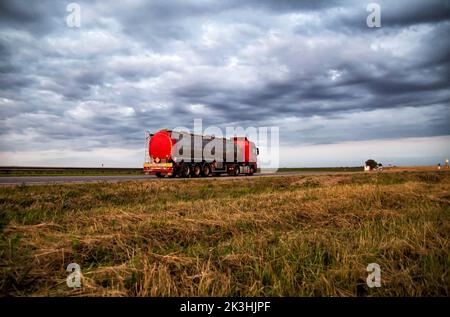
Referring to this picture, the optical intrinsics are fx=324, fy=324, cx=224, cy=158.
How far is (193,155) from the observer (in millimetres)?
29156

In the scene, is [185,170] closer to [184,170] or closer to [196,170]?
[184,170]

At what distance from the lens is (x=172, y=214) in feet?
22.8

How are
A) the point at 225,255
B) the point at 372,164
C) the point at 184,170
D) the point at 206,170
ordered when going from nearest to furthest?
the point at 225,255, the point at 184,170, the point at 206,170, the point at 372,164

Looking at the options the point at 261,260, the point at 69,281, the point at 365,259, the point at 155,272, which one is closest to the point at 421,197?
the point at 365,259

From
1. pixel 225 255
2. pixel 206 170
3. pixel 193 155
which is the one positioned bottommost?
pixel 225 255

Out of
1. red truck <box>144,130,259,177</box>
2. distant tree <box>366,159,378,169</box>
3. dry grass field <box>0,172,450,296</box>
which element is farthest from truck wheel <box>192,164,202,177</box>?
distant tree <box>366,159,378,169</box>

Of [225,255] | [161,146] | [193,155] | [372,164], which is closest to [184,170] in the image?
[193,155]

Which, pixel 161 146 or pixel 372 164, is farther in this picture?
pixel 372 164

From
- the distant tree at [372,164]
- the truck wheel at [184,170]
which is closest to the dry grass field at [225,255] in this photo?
the truck wheel at [184,170]

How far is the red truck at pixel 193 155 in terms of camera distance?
2656cm

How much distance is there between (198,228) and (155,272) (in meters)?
2.39

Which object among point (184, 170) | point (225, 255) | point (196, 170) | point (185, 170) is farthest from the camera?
point (196, 170)

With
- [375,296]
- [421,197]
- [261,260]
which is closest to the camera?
[375,296]
